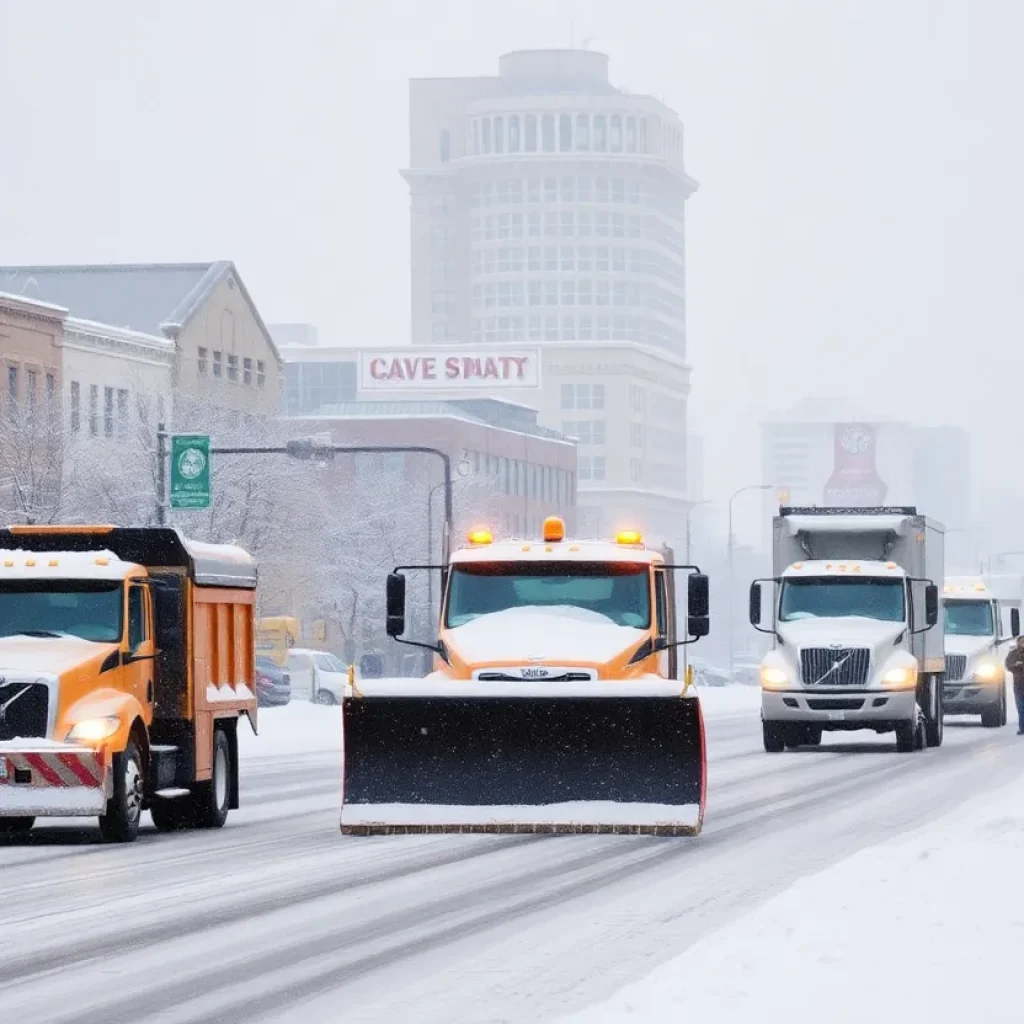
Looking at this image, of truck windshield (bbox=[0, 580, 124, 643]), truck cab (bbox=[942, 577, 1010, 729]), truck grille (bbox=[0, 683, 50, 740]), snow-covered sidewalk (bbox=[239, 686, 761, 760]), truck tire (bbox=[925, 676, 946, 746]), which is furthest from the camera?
truck cab (bbox=[942, 577, 1010, 729])

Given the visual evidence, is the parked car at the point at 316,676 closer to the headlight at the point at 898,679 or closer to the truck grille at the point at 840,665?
the truck grille at the point at 840,665

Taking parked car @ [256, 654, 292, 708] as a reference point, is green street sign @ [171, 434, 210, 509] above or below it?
above

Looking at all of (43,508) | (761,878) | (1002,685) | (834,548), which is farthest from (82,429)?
(761,878)

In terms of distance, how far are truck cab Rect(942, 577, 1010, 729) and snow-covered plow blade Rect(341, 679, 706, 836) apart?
28108 millimetres

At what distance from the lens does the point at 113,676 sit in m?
20.5

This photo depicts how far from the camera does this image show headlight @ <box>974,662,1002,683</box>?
4755cm

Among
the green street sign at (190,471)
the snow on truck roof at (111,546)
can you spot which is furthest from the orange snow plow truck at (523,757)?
the green street sign at (190,471)

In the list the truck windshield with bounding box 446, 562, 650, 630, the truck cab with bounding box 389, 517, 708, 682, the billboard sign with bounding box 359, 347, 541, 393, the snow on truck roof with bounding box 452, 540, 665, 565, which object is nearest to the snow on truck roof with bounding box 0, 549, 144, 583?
the truck cab with bounding box 389, 517, 708, 682

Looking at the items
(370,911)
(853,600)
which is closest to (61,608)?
(370,911)

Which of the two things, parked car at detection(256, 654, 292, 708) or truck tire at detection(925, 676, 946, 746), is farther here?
parked car at detection(256, 654, 292, 708)

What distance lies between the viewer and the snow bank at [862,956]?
10.4 meters

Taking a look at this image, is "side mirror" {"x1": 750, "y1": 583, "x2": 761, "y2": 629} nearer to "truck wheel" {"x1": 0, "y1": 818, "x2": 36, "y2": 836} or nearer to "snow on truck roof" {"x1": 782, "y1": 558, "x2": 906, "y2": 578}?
"snow on truck roof" {"x1": 782, "y1": 558, "x2": 906, "y2": 578}

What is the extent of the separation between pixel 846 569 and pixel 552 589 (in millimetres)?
15117

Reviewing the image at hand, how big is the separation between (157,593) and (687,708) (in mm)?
4541
